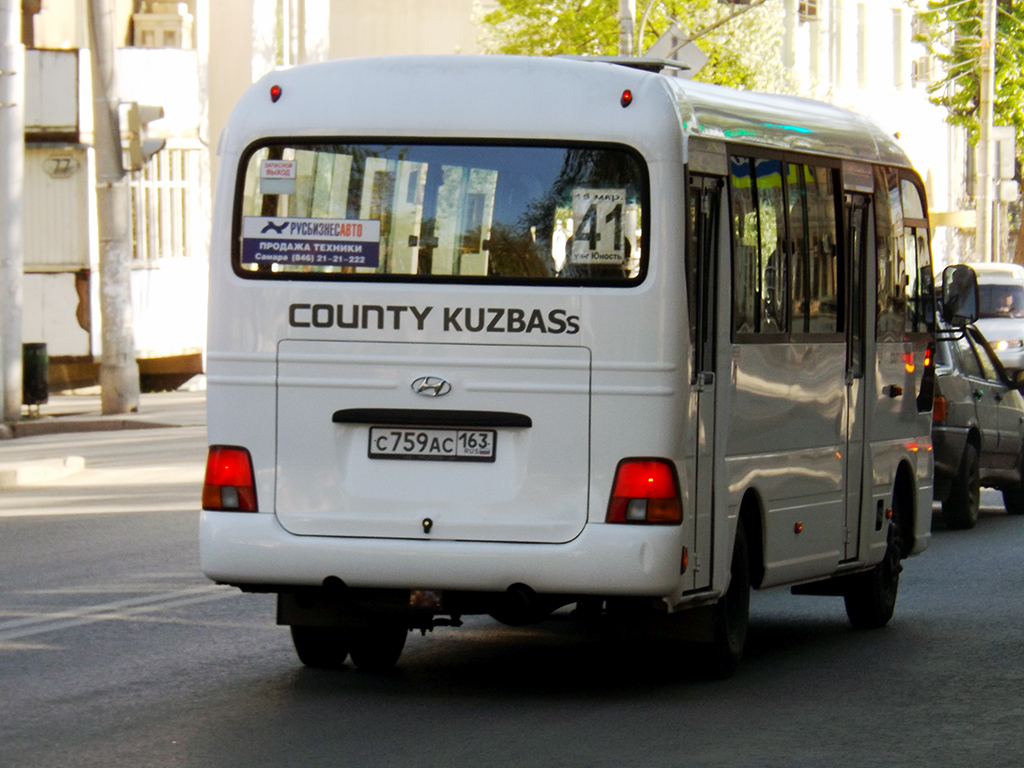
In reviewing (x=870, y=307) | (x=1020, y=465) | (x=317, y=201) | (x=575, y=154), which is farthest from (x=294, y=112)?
(x=1020, y=465)

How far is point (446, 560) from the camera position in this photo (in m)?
8.44

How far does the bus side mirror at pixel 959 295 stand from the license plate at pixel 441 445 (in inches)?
160

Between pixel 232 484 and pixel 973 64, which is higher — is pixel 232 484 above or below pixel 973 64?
below

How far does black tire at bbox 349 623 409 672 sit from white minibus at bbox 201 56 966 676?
17.7 inches

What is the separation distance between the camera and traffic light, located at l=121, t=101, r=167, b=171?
27016mm

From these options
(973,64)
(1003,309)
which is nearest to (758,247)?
(1003,309)

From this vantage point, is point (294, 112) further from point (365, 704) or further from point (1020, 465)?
point (1020, 465)

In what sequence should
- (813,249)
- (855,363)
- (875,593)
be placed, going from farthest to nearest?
(875,593) < (855,363) < (813,249)

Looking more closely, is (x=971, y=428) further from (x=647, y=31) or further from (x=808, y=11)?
(x=808, y=11)

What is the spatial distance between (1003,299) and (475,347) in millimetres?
30256

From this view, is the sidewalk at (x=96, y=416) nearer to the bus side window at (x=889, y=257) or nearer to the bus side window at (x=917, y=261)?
the bus side window at (x=917, y=261)

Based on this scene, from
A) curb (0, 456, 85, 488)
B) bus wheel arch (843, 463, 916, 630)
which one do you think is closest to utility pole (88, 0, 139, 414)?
curb (0, 456, 85, 488)

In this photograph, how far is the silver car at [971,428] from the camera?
54.9 ft

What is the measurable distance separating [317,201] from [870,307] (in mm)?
3390
